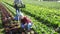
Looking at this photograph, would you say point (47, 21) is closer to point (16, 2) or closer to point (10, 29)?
point (16, 2)

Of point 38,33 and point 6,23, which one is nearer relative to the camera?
point 38,33

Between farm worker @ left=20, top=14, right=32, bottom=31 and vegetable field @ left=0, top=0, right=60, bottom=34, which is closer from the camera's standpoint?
farm worker @ left=20, top=14, right=32, bottom=31

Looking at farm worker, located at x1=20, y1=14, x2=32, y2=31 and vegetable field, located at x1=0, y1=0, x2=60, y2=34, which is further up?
farm worker, located at x1=20, y1=14, x2=32, y2=31

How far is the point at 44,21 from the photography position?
590 inches

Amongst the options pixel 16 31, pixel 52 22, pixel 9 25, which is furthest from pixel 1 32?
pixel 52 22

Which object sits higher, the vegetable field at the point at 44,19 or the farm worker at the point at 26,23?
the farm worker at the point at 26,23

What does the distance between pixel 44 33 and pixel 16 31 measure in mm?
1355

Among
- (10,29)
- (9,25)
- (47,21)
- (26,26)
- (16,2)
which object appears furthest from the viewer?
(47,21)

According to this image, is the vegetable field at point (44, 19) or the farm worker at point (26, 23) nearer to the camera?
the farm worker at point (26, 23)

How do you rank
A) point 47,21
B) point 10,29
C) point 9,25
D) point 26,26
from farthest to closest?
point 47,21, point 9,25, point 10,29, point 26,26

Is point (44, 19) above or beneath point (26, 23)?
beneath

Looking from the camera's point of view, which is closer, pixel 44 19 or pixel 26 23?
pixel 26 23

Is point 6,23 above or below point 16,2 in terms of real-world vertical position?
below

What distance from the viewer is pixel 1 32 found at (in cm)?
1203
